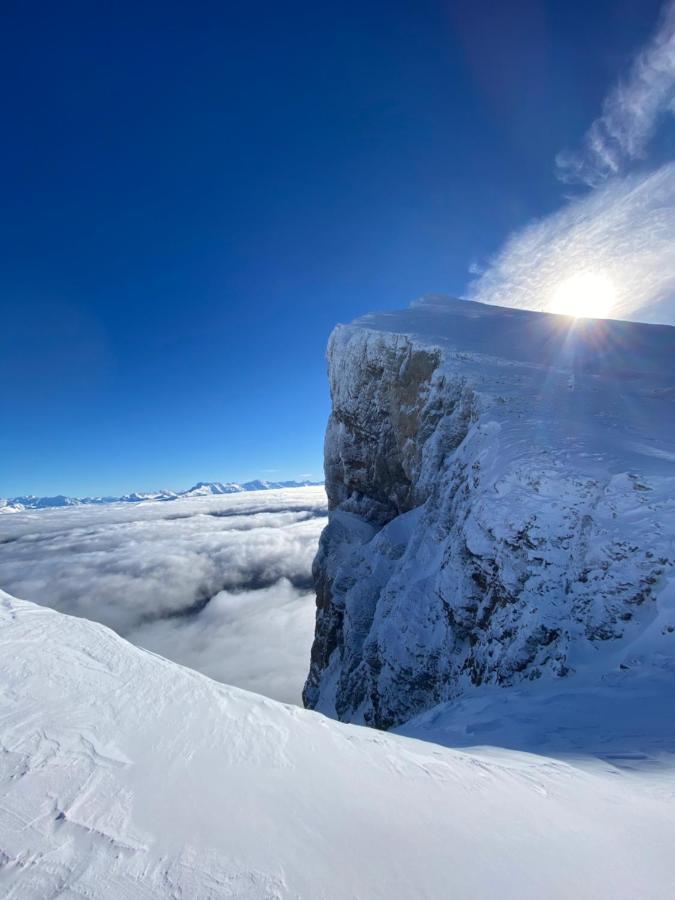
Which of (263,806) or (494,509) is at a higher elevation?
(494,509)

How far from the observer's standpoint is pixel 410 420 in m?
25.0

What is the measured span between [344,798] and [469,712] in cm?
674

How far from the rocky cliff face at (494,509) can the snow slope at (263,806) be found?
16.5 ft

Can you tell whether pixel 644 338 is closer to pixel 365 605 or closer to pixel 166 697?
pixel 365 605

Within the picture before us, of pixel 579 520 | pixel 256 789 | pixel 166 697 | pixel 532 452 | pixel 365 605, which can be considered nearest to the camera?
pixel 256 789

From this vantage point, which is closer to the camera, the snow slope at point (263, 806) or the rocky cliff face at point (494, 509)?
the snow slope at point (263, 806)

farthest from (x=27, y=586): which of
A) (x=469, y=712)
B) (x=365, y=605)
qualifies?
(x=469, y=712)

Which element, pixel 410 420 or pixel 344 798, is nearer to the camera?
pixel 344 798

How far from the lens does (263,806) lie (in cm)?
321

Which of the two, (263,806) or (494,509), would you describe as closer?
(263,806)

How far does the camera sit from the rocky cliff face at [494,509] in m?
9.71

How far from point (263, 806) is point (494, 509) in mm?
10958

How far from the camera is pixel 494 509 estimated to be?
12.7 meters

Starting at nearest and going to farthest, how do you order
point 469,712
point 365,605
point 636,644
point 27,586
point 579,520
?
1. point 636,644
2. point 469,712
3. point 579,520
4. point 365,605
5. point 27,586
